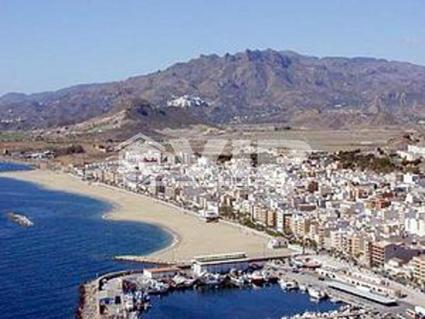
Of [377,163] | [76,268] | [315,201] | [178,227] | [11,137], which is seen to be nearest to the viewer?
[76,268]

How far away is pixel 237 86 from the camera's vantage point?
309ft

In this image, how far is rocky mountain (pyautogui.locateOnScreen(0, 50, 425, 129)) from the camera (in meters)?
69.4

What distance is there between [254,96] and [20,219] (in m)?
70.5

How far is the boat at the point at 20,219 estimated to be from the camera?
70.4 ft

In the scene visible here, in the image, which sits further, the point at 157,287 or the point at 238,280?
the point at 238,280

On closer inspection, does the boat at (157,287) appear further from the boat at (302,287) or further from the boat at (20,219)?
the boat at (20,219)

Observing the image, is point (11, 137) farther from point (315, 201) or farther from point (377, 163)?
point (315, 201)

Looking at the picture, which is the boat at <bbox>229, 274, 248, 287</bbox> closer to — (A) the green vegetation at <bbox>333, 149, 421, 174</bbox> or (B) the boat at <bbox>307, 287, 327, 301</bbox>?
(B) the boat at <bbox>307, 287, 327, 301</bbox>

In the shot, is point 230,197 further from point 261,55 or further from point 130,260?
point 261,55

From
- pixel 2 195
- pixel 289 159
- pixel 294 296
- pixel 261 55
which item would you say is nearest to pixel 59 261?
pixel 294 296

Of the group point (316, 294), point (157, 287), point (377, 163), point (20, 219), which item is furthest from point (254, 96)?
point (316, 294)

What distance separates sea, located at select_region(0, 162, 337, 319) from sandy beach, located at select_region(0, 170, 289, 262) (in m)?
0.44

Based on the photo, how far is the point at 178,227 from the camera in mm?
20953

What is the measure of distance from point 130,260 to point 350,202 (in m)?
7.48
